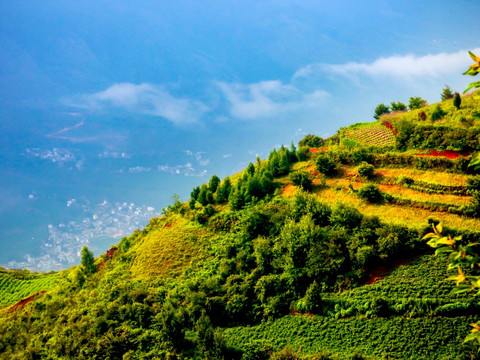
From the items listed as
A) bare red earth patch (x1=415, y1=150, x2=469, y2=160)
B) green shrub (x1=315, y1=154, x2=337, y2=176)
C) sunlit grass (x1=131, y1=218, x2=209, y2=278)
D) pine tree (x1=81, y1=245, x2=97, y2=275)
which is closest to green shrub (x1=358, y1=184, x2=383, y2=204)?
green shrub (x1=315, y1=154, x2=337, y2=176)

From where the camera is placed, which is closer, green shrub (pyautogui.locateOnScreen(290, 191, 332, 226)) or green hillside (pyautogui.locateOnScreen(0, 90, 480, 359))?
green hillside (pyautogui.locateOnScreen(0, 90, 480, 359))

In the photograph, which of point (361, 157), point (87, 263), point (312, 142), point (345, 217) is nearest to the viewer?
point (345, 217)

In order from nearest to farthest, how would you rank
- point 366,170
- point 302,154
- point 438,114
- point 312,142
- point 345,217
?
point 345,217, point 366,170, point 438,114, point 302,154, point 312,142

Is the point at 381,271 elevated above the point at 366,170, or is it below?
below

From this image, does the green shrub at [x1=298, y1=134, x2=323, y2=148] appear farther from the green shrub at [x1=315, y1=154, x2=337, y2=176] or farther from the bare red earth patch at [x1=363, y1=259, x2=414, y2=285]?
the bare red earth patch at [x1=363, y1=259, x2=414, y2=285]

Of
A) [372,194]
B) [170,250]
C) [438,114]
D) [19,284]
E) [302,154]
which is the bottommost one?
[372,194]

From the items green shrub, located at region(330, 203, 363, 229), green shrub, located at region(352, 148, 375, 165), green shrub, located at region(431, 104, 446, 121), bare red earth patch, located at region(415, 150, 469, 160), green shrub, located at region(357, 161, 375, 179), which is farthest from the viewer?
green shrub, located at region(431, 104, 446, 121)

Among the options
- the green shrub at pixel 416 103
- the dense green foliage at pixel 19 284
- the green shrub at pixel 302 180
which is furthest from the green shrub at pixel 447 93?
the dense green foliage at pixel 19 284

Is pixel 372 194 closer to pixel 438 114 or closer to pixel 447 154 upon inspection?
pixel 447 154

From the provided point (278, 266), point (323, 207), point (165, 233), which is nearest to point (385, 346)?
point (278, 266)

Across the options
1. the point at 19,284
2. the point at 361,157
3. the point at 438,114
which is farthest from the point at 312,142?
the point at 19,284
